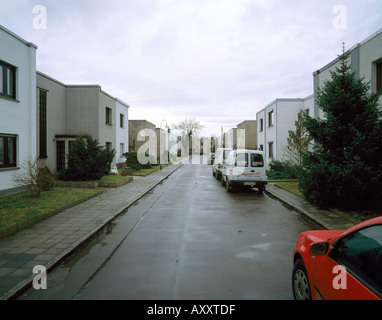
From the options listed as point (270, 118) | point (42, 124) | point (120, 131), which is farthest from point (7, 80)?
point (270, 118)

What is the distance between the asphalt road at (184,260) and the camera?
3945mm

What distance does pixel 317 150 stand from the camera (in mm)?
9852

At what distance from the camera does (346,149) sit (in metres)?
9.20

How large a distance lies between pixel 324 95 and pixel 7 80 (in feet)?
39.2

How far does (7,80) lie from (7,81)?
1.6 inches

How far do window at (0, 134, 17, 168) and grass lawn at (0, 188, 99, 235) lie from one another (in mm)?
2139

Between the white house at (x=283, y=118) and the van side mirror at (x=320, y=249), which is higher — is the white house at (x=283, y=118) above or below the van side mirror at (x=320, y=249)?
above

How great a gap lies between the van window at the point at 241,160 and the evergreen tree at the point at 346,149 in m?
4.26

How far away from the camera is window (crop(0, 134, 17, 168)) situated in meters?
11.8

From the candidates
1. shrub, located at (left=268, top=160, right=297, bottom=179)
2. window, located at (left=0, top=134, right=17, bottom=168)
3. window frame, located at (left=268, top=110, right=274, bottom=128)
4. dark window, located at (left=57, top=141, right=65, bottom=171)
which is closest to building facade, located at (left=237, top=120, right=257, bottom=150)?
window frame, located at (left=268, top=110, right=274, bottom=128)

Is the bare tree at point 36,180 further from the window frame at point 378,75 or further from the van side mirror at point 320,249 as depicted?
the window frame at point 378,75
